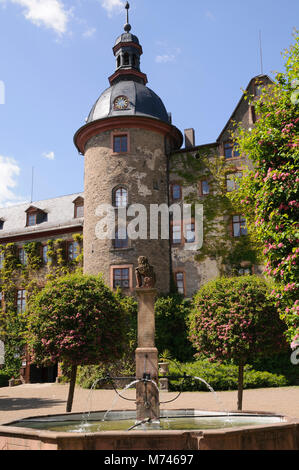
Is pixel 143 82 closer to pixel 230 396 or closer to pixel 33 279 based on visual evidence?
pixel 33 279

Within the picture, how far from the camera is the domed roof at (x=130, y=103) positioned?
29250 millimetres

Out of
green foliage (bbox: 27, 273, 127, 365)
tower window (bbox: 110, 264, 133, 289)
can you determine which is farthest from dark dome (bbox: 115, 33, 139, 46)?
green foliage (bbox: 27, 273, 127, 365)

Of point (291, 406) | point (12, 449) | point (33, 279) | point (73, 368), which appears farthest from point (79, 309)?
Answer: point (33, 279)

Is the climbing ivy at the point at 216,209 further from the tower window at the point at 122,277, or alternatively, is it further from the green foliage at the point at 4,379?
the green foliage at the point at 4,379

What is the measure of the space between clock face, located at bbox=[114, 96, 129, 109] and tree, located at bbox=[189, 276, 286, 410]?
16073 millimetres

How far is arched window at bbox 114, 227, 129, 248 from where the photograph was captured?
27350 mm

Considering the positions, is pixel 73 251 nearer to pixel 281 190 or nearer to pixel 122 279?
pixel 122 279

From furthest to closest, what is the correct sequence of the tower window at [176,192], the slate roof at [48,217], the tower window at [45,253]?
the slate roof at [48,217], the tower window at [45,253], the tower window at [176,192]

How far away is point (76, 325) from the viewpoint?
52.2ft

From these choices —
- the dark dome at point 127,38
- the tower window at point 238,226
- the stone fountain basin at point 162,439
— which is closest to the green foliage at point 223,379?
the tower window at point 238,226

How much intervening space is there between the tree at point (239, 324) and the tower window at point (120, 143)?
45.9ft

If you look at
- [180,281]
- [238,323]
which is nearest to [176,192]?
[180,281]

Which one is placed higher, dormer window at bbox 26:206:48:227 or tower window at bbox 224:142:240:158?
tower window at bbox 224:142:240:158

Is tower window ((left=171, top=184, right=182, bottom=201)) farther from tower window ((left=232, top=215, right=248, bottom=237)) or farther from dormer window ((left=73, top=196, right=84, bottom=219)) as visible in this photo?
dormer window ((left=73, top=196, right=84, bottom=219))
